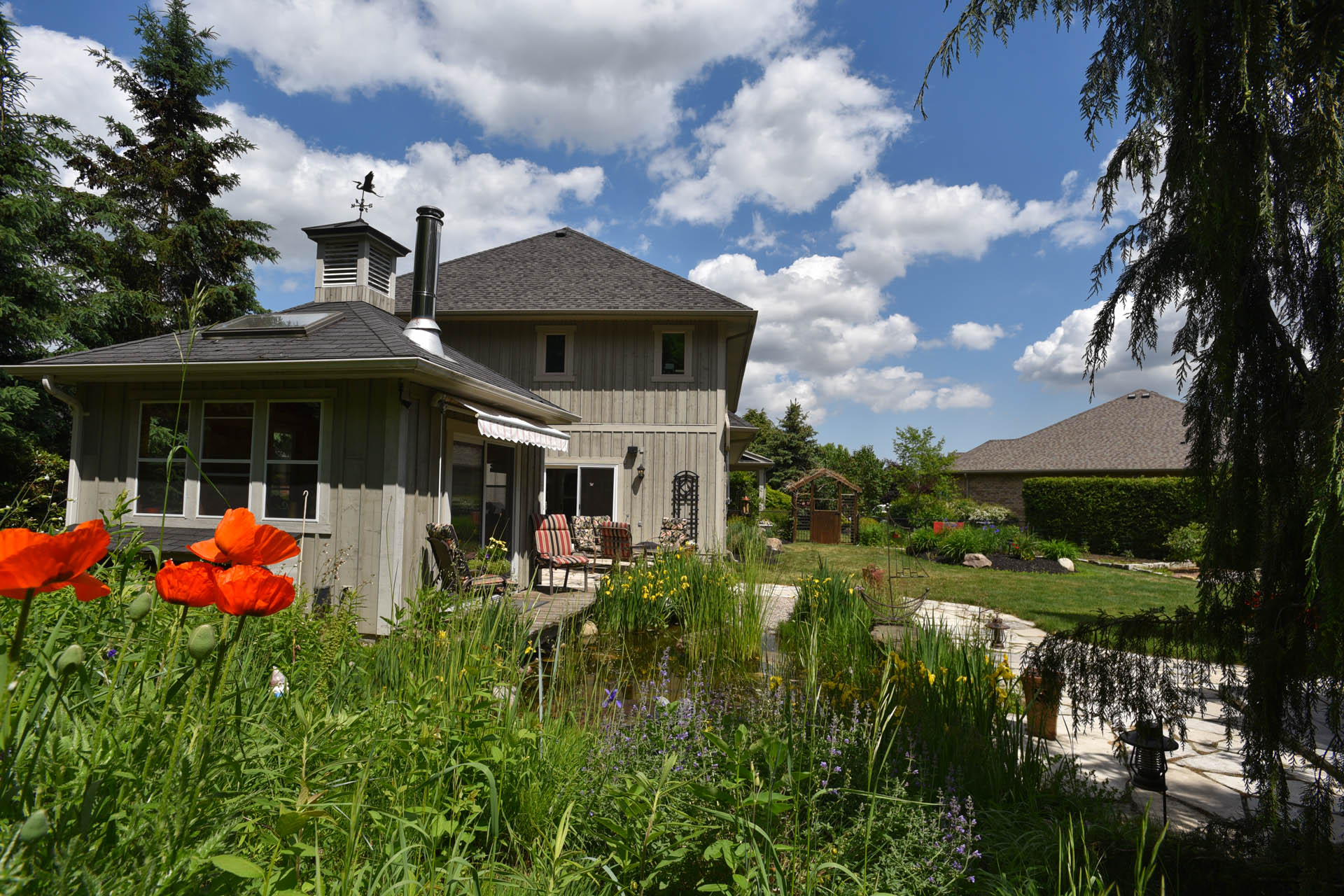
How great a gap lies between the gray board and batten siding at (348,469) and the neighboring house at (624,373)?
5.60m

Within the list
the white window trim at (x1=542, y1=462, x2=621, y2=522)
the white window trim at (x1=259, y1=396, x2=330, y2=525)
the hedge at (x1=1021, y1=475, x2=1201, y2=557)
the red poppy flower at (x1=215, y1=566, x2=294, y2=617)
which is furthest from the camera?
the hedge at (x1=1021, y1=475, x2=1201, y2=557)

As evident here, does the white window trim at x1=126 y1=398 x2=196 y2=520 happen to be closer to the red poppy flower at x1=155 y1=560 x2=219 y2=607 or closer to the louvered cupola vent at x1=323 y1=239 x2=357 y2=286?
the louvered cupola vent at x1=323 y1=239 x2=357 y2=286

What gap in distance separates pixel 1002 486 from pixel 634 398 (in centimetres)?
2029

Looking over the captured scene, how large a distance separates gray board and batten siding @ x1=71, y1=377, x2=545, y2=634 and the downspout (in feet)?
0.13

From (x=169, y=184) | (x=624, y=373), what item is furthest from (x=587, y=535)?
(x=169, y=184)

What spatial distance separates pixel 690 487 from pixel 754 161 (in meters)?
6.33

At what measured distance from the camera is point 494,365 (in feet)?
45.7

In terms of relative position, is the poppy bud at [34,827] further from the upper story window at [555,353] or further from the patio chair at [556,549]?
the upper story window at [555,353]

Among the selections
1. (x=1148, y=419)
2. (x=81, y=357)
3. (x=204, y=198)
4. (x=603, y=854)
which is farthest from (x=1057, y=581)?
(x=204, y=198)

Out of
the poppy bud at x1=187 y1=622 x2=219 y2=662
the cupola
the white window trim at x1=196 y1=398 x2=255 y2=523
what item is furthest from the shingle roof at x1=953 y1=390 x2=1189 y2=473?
the poppy bud at x1=187 y1=622 x2=219 y2=662

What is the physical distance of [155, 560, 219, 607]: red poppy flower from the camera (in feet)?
3.22

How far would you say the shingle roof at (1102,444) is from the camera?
24.1m

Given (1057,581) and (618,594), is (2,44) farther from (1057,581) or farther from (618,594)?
(1057,581)

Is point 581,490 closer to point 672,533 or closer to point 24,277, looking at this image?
point 672,533
